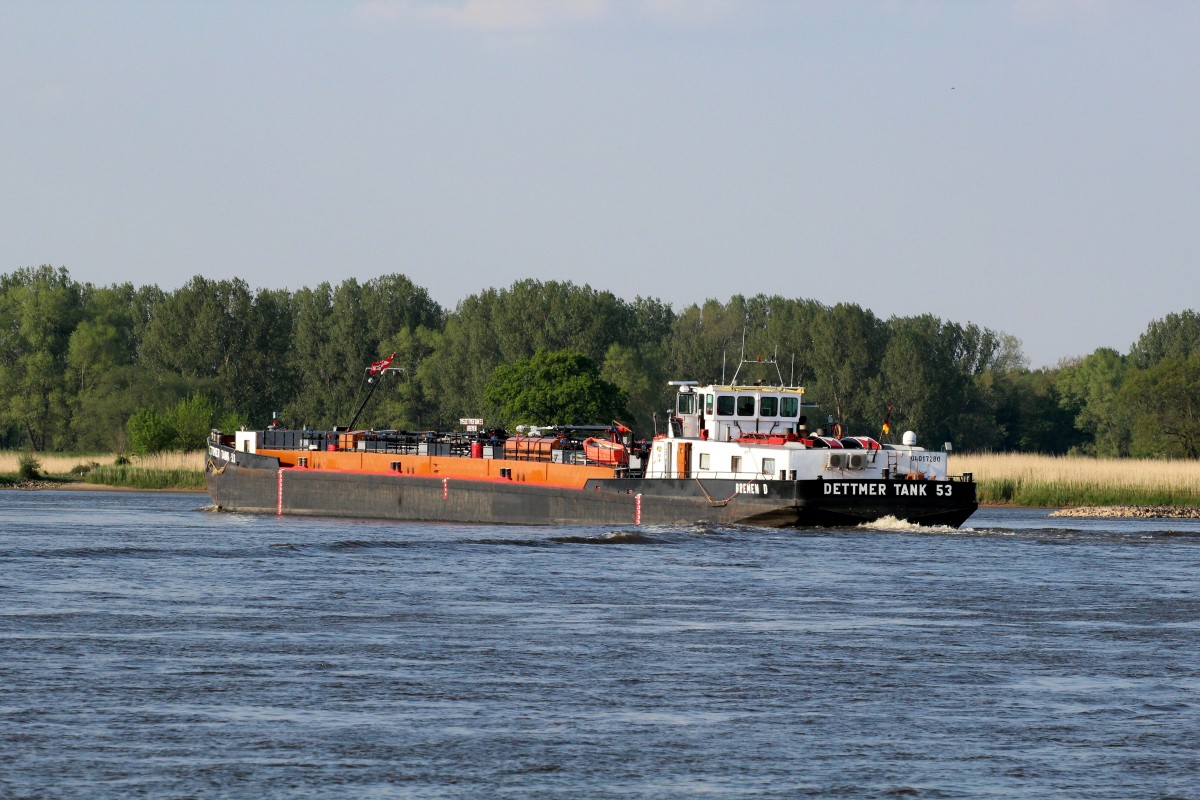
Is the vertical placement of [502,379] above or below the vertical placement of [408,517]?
above

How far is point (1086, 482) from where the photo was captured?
75.4 m

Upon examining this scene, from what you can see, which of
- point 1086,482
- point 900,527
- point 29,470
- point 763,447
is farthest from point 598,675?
point 29,470

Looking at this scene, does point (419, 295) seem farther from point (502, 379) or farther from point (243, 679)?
point (243, 679)

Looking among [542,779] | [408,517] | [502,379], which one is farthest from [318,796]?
[502,379]

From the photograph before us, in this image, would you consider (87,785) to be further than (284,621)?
No

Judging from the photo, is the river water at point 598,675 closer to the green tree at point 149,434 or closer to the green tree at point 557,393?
the green tree at point 149,434

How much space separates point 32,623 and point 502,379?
318ft

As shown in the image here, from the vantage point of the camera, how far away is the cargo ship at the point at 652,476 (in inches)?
2037

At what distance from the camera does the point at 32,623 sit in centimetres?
2880

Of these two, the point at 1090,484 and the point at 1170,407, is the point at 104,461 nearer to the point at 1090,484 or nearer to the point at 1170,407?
the point at 1090,484

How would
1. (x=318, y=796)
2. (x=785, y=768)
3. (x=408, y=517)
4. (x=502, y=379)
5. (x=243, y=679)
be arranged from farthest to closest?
(x=502, y=379), (x=408, y=517), (x=243, y=679), (x=785, y=768), (x=318, y=796)

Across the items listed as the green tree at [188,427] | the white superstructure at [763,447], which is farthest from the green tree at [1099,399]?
the white superstructure at [763,447]

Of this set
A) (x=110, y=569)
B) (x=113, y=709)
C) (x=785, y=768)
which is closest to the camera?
(x=785, y=768)

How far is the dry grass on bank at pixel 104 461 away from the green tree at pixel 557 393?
23.0 metres
